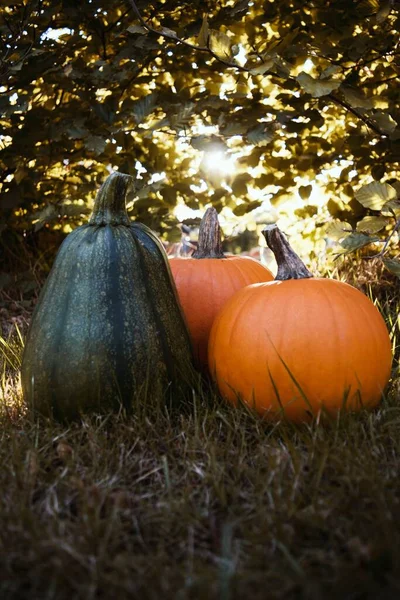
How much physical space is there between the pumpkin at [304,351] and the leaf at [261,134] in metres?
1.05

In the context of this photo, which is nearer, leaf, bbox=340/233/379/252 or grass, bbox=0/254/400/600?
grass, bbox=0/254/400/600

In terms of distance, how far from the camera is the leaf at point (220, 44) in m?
2.28

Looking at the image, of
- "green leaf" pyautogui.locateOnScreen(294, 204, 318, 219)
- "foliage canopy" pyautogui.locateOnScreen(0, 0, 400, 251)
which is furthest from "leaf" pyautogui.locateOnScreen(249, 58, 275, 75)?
"green leaf" pyautogui.locateOnScreen(294, 204, 318, 219)

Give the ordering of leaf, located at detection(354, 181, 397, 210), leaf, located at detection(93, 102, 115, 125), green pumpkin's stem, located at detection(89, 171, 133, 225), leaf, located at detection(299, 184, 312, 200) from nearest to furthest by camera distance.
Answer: green pumpkin's stem, located at detection(89, 171, 133, 225) → leaf, located at detection(354, 181, 397, 210) → leaf, located at detection(93, 102, 115, 125) → leaf, located at detection(299, 184, 312, 200)

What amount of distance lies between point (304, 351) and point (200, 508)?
62 cm

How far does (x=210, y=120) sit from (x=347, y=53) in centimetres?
76

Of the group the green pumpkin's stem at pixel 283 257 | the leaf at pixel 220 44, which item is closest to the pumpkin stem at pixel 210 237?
the green pumpkin's stem at pixel 283 257

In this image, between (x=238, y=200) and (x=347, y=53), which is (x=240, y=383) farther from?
(x=238, y=200)

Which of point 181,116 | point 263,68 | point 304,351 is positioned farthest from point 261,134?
point 304,351

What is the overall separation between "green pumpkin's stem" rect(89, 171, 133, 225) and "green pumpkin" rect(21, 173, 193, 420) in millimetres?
11

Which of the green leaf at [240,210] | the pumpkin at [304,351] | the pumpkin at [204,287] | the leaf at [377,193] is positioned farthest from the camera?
the green leaf at [240,210]

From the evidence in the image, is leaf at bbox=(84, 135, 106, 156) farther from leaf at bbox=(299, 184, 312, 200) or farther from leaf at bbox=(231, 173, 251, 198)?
leaf at bbox=(299, 184, 312, 200)

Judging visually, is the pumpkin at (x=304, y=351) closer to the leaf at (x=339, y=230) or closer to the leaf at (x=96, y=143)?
the leaf at (x=339, y=230)

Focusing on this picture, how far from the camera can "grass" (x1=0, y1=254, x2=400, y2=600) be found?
99 cm
